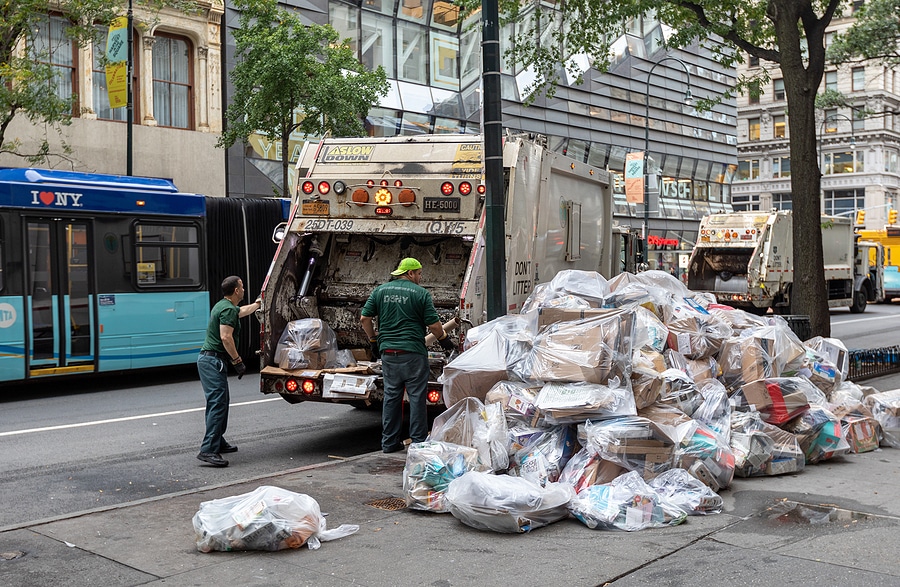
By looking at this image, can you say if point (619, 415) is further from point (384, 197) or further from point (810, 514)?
point (384, 197)

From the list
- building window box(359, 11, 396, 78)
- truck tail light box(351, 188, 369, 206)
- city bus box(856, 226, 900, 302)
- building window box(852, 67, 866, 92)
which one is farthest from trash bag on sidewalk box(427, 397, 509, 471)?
building window box(852, 67, 866, 92)

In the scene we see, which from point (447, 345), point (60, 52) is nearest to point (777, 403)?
point (447, 345)

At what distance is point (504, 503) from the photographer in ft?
18.1

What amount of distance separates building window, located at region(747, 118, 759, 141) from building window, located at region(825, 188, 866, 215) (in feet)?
23.5

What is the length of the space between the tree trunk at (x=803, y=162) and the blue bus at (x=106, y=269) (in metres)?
8.14

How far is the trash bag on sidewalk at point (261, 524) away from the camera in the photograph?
508cm

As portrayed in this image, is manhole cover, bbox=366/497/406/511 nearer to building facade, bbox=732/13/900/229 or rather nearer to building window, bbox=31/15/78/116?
building window, bbox=31/15/78/116

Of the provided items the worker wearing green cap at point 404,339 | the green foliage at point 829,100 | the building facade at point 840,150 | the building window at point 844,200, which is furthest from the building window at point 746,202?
the worker wearing green cap at point 404,339

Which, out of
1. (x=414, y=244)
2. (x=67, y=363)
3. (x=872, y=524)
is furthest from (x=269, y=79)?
(x=872, y=524)

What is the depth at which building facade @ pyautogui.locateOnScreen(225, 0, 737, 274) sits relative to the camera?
29.9 m

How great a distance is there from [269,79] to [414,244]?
11.8 meters

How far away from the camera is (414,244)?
923cm

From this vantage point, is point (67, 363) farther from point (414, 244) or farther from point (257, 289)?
point (414, 244)

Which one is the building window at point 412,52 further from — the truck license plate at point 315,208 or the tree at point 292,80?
the truck license plate at point 315,208
